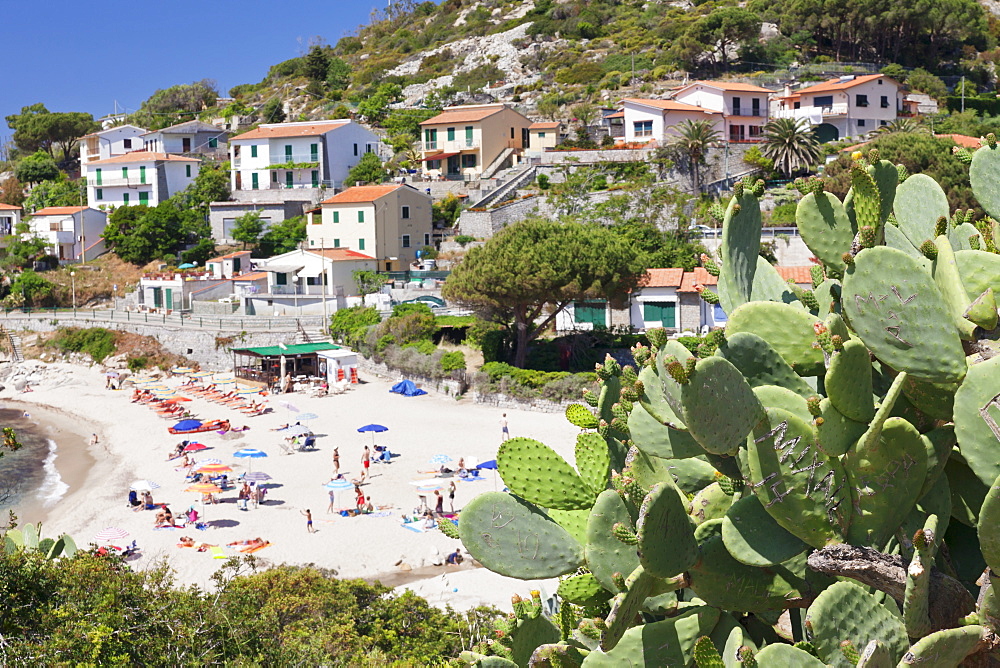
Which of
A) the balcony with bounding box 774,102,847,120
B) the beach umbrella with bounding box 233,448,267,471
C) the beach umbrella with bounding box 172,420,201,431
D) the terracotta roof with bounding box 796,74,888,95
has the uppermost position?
the terracotta roof with bounding box 796,74,888,95

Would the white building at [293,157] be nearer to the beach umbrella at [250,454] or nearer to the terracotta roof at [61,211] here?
the terracotta roof at [61,211]

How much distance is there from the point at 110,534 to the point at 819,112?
171ft

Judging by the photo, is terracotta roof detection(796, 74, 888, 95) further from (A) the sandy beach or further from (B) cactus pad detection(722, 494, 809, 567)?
(B) cactus pad detection(722, 494, 809, 567)

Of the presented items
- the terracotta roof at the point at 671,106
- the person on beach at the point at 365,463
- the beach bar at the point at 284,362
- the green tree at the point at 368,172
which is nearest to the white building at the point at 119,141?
the green tree at the point at 368,172

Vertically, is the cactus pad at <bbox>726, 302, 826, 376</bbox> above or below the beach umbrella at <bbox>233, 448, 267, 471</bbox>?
above

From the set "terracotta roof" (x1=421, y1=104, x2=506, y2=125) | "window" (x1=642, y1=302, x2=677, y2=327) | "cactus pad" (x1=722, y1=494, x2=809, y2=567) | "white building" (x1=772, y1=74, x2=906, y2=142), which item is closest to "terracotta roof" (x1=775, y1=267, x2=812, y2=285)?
"window" (x1=642, y1=302, x2=677, y2=327)

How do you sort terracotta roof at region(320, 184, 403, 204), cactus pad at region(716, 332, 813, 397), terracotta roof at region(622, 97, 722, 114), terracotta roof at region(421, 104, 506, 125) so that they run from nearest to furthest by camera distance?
cactus pad at region(716, 332, 813, 397) < terracotta roof at region(320, 184, 403, 204) < terracotta roof at region(622, 97, 722, 114) < terracotta roof at region(421, 104, 506, 125)

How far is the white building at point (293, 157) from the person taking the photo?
6450 centimetres

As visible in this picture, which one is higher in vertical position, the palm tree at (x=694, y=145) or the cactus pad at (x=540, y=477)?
the palm tree at (x=694, y=145)

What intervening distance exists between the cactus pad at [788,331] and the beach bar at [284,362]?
125 ft

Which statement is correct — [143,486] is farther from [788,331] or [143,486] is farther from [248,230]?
[248,230]

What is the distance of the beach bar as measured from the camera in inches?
1640

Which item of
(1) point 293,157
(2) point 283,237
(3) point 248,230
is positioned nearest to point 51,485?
(2) point 283,237

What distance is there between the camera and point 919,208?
4711 millimetres
